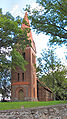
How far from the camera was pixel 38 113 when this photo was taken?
918cm

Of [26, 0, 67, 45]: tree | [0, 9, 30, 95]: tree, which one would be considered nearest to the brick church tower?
[0, 9, 30, 95]: tree

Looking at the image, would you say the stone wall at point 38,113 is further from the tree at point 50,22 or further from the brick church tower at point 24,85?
the brick church tower at point 24,85

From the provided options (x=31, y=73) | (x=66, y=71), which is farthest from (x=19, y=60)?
(x=31, y=73)

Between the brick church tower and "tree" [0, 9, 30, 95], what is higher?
"tree" [0, 9, 30, 95]

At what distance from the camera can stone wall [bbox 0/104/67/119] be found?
791cm

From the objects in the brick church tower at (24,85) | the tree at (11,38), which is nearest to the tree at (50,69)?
the tree at (11,38)

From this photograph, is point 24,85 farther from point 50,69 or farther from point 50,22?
point 50,22

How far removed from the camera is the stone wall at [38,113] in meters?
7.91

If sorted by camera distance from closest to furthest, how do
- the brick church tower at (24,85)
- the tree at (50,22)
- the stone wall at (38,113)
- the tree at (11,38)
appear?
the stone wall at (38,113), the tree at (50,22), the tree at (11,38), the brick church tower at (24,85)

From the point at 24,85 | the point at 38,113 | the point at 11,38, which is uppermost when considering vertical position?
the point at 11,38

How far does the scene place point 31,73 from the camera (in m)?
42.0

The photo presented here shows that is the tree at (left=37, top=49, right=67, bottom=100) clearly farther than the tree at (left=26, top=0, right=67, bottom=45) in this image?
Yes

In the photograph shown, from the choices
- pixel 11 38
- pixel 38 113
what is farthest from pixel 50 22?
pixel 11 38

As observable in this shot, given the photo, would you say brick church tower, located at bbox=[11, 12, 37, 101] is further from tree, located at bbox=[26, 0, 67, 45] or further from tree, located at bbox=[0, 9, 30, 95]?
tree, located at bbox=[26, 0, 67, 45]
